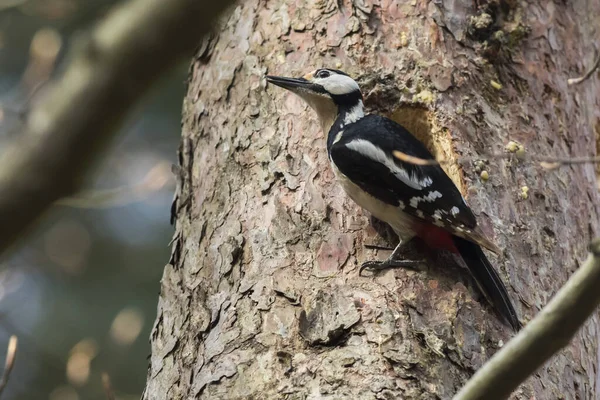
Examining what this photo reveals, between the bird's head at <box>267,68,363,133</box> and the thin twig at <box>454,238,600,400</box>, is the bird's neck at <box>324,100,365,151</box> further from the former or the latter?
the thin twig at <box>454,238,600,400</box>

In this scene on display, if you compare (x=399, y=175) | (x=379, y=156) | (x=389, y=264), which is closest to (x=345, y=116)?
(x=379, y=156)

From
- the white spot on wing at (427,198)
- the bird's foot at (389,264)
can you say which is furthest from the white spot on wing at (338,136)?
the bird's foot at (389,264)

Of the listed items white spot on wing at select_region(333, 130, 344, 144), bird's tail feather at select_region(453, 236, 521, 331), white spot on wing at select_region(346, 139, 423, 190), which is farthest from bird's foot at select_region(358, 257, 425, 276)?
white spot on wing at select_region(333, 130, 344, 144)

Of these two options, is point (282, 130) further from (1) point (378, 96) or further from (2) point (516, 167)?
(2) point (516, 167)

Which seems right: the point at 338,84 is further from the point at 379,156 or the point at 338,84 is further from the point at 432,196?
the point at 432,196

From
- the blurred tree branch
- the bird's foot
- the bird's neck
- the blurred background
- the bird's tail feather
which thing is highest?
the blurred tree branch

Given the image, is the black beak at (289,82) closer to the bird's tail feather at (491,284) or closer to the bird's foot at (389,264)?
the bird's foot at (389,264)

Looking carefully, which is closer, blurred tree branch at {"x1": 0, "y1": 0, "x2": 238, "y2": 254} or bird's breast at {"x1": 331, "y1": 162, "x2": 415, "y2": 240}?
blurred tree branch at {"x1": 0, "y1": 0, "x2": 238, "y2": 254}
